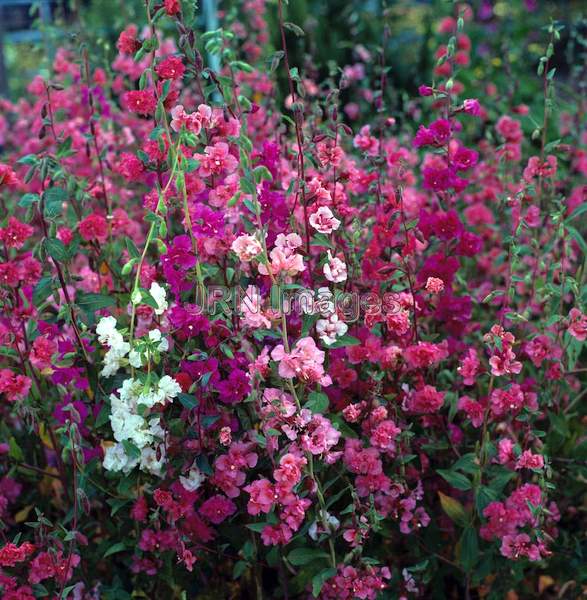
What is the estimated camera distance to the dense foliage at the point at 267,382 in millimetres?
1628

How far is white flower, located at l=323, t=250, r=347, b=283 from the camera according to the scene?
1.63 metres

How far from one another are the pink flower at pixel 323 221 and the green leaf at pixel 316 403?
0.35m

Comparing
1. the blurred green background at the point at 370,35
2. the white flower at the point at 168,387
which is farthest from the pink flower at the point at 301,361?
the blurred green background at the point at 370,35

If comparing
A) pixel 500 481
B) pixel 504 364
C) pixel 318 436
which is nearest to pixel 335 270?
pixel 318 436

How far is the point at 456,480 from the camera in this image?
72.4 inches

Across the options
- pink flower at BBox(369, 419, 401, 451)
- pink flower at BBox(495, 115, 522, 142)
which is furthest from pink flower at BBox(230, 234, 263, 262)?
pink flower at BBox(495, 115, 522, 142)

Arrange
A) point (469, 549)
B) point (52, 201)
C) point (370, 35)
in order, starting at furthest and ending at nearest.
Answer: point (370, 35), point (469, 549), point (52, 201)

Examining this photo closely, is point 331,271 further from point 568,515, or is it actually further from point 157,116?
point 568,515

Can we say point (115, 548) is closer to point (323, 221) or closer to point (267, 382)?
point (267, 382)

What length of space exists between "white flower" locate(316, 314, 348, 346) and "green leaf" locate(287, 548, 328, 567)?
484 mm

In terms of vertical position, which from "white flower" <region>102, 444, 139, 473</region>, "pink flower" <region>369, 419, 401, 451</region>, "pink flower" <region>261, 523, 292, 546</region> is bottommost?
"pink flower" <region>261, 523, 292, 546</region>

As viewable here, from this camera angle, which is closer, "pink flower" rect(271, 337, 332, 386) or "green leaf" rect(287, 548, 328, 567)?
"pink flower" rect(271, 337, 332, 386)

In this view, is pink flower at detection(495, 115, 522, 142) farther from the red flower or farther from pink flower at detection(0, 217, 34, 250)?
pink flower at detection(0, 217, 34, 250)

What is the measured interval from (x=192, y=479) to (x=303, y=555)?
11.9 inches
